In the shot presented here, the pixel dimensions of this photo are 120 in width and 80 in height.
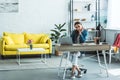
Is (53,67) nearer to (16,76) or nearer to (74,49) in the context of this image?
(16,76)

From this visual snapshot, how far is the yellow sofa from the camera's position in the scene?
785 centimetres

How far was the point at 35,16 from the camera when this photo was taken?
891 centimetres

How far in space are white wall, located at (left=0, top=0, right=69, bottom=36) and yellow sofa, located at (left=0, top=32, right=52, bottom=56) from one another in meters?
0.38

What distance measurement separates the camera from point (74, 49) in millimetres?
5039

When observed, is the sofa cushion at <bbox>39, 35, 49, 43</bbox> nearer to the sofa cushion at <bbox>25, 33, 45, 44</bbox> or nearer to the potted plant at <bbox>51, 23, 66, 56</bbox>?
the sofa cushion at <bbox>25, 33, 45, 44</bbox>

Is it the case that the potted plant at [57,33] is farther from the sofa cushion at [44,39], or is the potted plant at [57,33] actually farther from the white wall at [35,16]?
the sofa cushion at [44,39]

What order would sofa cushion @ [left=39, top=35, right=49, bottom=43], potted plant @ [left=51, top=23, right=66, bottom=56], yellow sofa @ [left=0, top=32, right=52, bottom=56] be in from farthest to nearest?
potted plant @ [left=51, top=23, right=66, bottom=56], sofa cushion @ [left=39, top=35, right=49, bottom=43], yellow sofa @ [left=0, top=32, right=52, bottom=56]

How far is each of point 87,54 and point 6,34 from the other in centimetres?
300

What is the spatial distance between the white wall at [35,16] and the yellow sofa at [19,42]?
38cm

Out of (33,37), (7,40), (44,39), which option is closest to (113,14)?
(44,39)

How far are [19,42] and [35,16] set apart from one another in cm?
117

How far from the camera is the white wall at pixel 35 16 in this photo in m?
8.73

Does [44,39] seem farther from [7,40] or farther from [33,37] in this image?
[7,40]

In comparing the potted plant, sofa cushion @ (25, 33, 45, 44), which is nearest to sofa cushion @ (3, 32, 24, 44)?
sofa cushion @ (25, 33, 45, 44)
